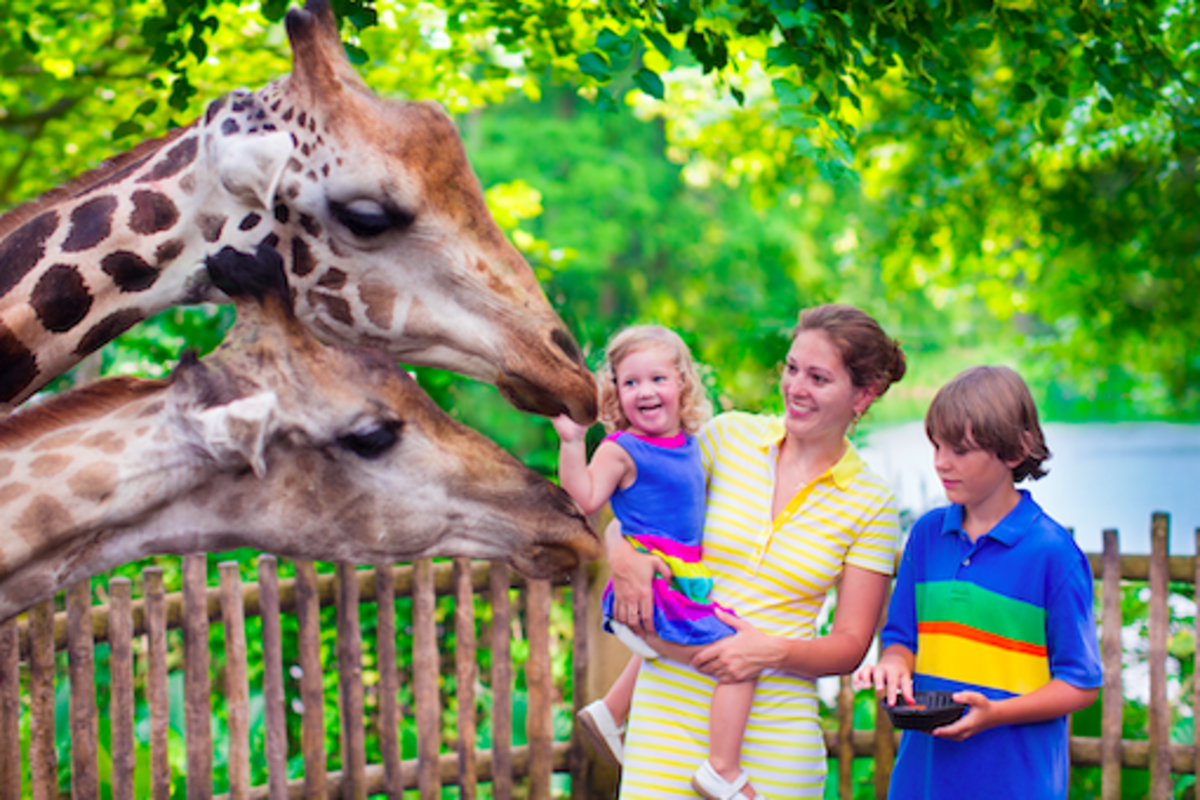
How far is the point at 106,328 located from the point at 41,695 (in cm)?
193

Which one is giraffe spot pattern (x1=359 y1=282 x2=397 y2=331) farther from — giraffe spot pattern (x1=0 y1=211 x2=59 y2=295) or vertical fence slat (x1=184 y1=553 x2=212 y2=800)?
vertical fence slat (x1=184 y1=553 x2=212 y2=800)

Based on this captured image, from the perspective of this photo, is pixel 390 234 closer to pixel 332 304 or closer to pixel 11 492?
pixel 332 304

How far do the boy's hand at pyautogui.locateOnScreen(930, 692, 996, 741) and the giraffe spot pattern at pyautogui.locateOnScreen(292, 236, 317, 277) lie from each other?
1.71 meters

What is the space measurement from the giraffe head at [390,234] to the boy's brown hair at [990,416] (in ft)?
2.73

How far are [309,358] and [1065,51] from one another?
126 inches

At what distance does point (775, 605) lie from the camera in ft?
7.55

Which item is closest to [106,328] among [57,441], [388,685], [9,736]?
[57,441]

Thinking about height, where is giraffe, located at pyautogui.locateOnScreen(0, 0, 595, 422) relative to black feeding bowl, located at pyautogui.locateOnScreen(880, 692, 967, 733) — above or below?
above

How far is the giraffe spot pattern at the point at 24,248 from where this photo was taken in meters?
2.14

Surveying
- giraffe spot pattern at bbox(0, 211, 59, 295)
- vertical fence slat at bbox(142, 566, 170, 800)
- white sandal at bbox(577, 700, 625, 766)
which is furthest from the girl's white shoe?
vertical fence slat at bbox(142, 566, 170, 800)

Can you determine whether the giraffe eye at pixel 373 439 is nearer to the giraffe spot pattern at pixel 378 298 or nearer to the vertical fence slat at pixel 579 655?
the giraffe spot pattern at pixel 378 298

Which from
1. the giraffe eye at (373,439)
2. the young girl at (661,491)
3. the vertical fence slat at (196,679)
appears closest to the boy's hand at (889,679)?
the young girl at (661,491)

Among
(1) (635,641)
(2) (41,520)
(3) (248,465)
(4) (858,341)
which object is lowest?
(1) (635,641)

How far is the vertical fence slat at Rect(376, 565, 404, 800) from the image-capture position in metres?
4.02
